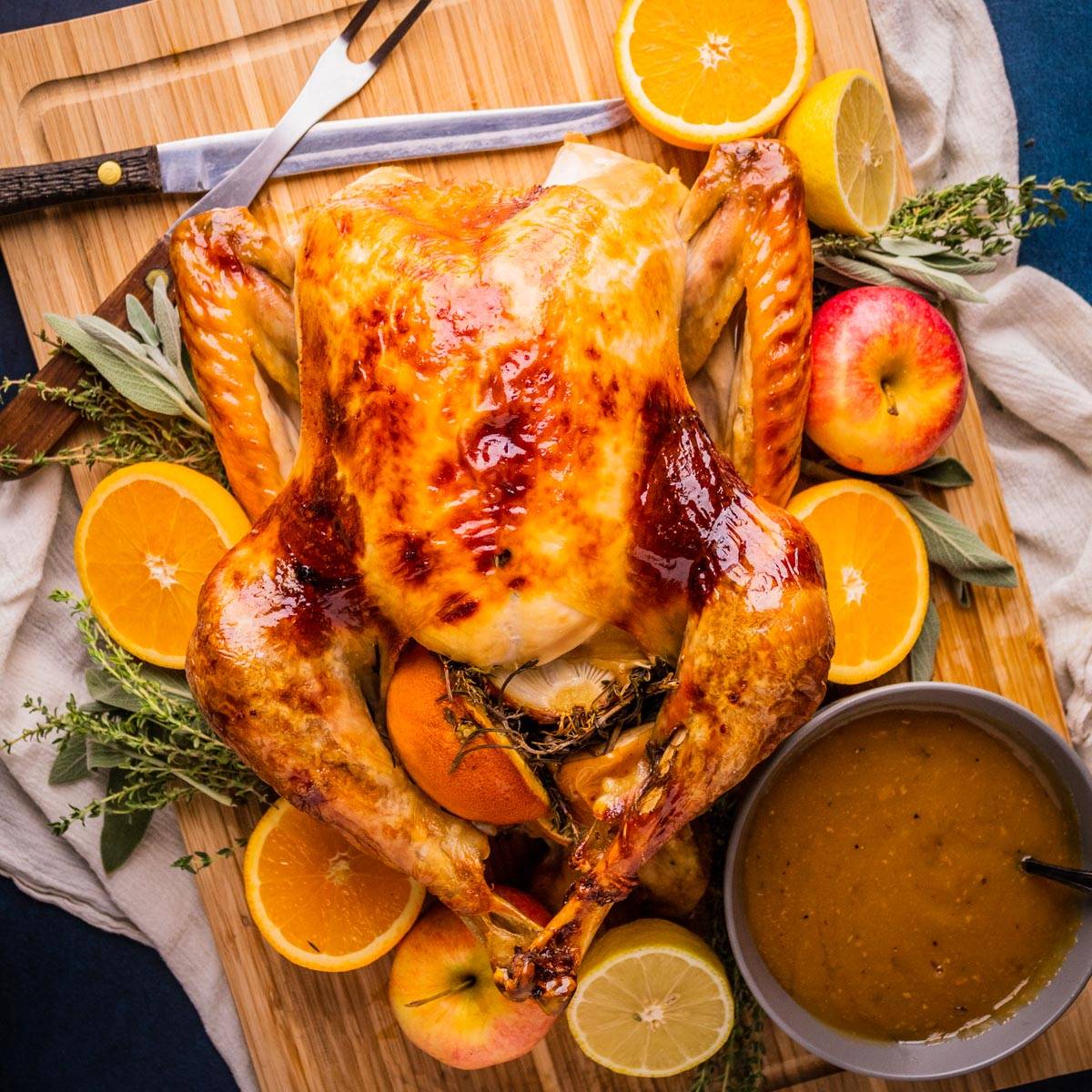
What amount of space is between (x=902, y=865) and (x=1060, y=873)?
30 centimetres

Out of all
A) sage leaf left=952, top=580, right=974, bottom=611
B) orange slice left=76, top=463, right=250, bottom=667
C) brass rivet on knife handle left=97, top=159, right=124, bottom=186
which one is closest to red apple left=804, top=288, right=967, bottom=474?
sage leaf left=952, top=580, right=974, bottom=611

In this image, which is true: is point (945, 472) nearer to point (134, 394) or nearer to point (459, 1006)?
point (459, 1006)

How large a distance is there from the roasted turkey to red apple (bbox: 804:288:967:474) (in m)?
0.43

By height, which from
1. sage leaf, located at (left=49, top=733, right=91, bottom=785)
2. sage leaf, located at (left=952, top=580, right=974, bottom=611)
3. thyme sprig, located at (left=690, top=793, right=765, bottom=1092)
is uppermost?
sage leaf, located at (left=49, top=733, right=91, bottom=785)

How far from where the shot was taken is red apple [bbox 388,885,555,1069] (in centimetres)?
217

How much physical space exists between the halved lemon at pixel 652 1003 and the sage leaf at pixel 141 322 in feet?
5.22

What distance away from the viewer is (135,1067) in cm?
271

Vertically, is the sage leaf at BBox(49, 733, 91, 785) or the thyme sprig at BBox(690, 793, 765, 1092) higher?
the sage leaf at BBox(49, 733, 91, 785)

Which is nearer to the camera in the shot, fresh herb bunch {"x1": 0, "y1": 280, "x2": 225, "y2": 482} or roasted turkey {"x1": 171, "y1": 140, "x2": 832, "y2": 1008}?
roasted turkey {"x1": 171, "y1": 140, "x2": 832, "y2": 1008}

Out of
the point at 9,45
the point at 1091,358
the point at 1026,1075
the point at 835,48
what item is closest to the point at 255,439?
the point at 9,45

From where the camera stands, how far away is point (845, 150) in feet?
7.26

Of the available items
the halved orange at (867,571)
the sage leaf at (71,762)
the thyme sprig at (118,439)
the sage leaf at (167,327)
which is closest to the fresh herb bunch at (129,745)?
the sage leaf at (71,762)

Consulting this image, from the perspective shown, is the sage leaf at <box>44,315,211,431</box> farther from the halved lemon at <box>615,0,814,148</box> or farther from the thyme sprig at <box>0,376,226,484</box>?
the halved lemon at <box>615,0,814,148</box>

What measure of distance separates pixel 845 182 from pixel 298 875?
185 cm
